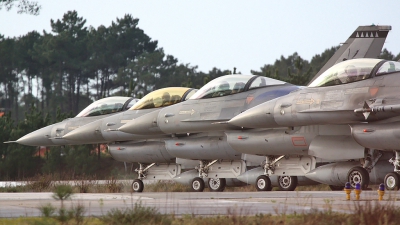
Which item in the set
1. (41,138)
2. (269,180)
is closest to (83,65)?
(41,138)

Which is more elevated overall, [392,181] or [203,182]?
[392,181]

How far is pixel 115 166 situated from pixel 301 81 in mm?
13003

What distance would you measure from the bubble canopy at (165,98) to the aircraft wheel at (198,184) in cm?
268

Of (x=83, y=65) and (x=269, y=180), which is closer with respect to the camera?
(x=269, y=180)

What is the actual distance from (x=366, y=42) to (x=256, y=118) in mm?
6545

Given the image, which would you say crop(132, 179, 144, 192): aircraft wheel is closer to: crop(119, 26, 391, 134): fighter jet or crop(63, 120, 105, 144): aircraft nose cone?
crop(119, 26, 391, 134): fighter jet

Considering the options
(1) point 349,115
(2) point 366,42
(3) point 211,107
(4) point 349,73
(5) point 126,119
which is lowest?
(1) point 349,115

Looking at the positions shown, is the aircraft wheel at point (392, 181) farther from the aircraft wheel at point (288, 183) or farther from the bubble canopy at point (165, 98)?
the bubble canopy at point (165, 98)

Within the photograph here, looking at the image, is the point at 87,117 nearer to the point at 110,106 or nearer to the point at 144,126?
the point at 110,106

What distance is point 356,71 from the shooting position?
16453 millimetres

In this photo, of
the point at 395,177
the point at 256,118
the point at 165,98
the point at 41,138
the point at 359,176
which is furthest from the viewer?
the point at 41,138

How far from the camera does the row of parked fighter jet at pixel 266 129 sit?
16.0 meters

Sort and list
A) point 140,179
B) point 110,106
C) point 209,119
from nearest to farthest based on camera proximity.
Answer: point 209,119 → point 140,179 → point 110,106

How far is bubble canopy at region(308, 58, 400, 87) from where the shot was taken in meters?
16.1
